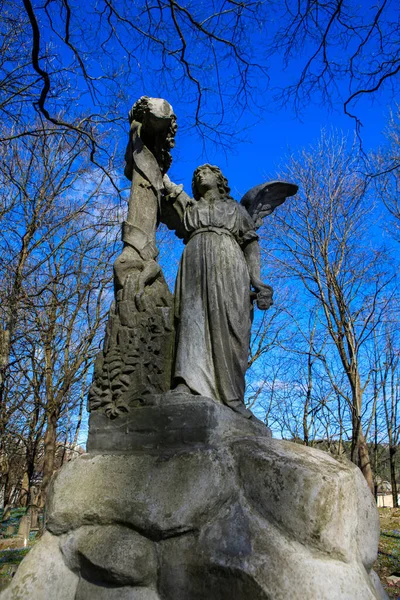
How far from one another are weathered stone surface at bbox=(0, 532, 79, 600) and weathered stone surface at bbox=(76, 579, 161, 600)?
0.33 feet

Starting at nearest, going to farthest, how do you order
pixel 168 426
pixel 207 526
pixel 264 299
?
pixel 207 526
pixel 168 426
pixel 264 299

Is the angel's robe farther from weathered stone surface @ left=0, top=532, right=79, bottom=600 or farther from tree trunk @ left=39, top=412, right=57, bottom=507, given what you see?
tree trunk @ left=39, top=412, right=57, bottom=507

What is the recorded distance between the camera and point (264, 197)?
4.23 meters

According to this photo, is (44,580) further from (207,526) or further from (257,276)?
(257,276)

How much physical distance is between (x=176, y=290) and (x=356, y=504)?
2.00 meters

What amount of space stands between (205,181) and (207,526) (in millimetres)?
2804

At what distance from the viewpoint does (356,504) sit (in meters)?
2.39

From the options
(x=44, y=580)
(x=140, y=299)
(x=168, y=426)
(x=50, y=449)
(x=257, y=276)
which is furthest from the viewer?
(x=50, y=449)

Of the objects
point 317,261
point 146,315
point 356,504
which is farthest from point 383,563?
point 317,261

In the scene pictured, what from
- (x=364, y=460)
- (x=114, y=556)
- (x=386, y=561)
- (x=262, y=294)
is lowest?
(x=386, y=561)

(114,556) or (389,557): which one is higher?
(114,556)

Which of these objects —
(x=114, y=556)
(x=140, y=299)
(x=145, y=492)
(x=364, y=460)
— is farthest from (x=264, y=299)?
(x=364, y=460)

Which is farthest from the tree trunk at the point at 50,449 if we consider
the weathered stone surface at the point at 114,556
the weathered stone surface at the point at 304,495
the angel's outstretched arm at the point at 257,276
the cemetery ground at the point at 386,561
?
the weathered stone surface at the point at 304,495

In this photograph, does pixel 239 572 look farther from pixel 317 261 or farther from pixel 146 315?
pixel 317 261
